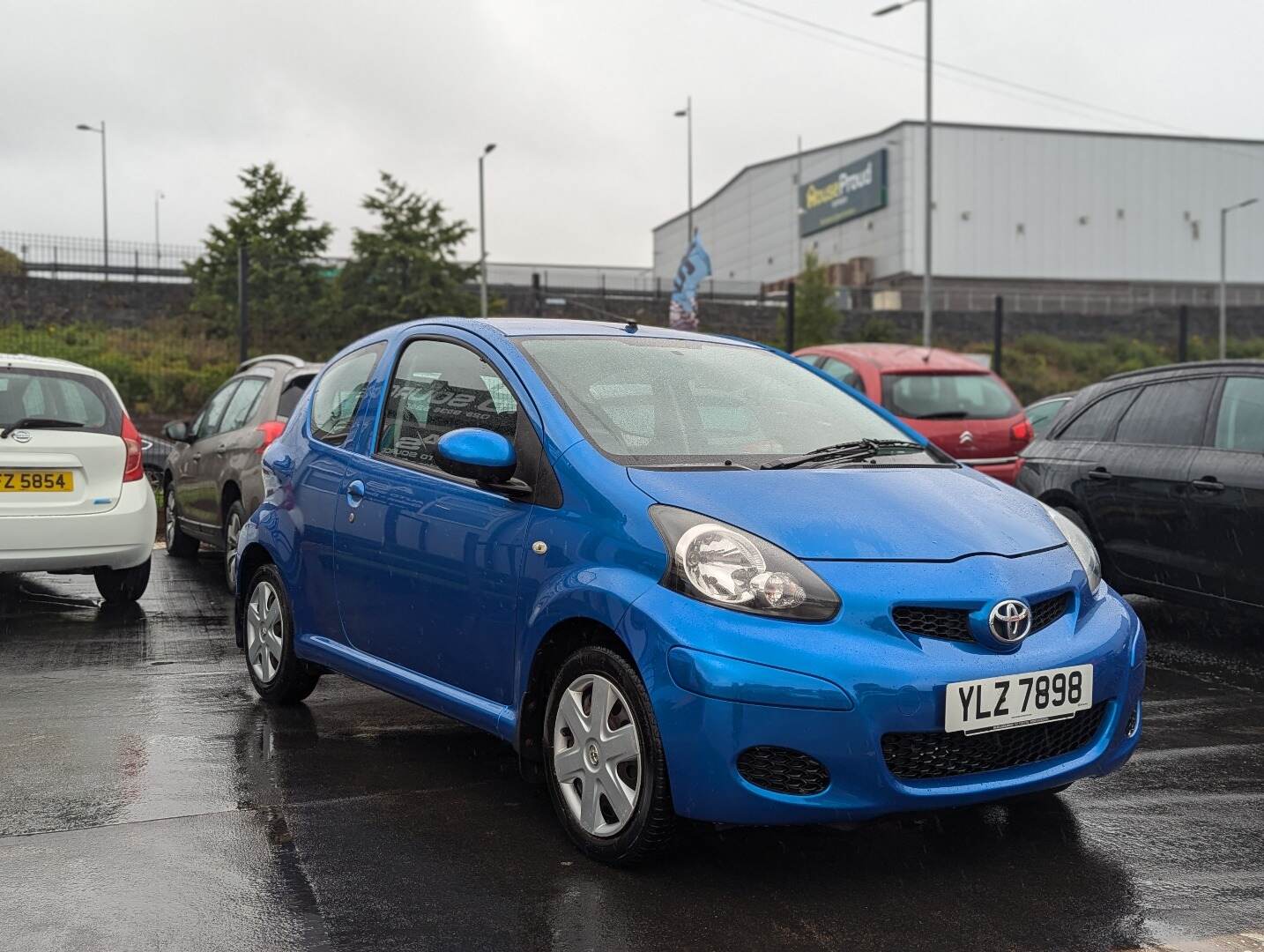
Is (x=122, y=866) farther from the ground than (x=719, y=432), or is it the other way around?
(x=719, y=432)

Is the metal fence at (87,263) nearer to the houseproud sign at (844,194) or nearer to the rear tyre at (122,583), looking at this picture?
the rear tyre at (122,583)

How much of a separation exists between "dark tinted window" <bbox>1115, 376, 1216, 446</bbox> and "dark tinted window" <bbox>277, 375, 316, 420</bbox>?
513cm

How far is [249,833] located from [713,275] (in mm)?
83933

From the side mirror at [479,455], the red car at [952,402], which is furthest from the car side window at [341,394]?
the red car at [952,402]

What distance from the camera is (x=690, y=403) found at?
15.4 feet

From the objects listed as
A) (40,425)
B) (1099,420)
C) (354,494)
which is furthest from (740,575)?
(40,425)

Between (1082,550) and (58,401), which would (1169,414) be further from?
(58,401)

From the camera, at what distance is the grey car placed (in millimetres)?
9078

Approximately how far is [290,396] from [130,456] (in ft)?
3.82

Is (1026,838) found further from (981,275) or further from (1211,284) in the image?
(1211,284)

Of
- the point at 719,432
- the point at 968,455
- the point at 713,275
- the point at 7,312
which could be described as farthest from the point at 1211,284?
the point at 719,432

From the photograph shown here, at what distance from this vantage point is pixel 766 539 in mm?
3754

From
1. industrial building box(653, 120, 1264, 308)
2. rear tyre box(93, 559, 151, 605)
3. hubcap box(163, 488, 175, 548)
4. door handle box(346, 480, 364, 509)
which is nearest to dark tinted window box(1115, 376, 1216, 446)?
door handle box(346, 480, 364, 509)

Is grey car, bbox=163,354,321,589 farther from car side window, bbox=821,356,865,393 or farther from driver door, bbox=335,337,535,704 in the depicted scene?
car side window, bbox=821,356,865,393
